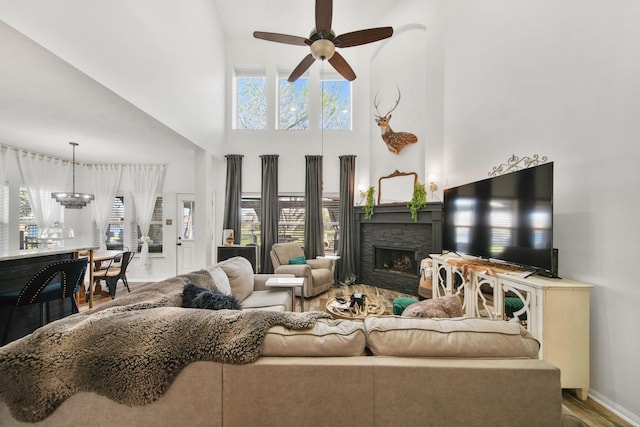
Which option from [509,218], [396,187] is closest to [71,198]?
[396,187]

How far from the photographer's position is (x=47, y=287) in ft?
8.22

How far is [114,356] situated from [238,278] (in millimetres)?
1744

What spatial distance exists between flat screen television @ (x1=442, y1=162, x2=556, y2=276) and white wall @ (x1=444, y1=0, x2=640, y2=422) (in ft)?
0.80

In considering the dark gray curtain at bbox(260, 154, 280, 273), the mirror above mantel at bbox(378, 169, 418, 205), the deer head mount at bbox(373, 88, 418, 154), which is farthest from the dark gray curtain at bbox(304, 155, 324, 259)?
the deer head mount at bbox(373, 88, 418, 154)

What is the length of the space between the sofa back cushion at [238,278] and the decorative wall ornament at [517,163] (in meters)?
3.09

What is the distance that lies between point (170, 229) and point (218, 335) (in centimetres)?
506

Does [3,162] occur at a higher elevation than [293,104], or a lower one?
lower

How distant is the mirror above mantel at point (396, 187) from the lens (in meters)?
4.56

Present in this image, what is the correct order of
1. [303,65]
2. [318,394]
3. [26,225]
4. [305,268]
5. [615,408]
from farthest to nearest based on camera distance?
1. [26,225]
2. [305,268]
3. [303,65]
4. [615,408]
5. [318,394]

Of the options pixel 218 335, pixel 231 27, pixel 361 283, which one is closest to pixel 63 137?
pixel 231 27

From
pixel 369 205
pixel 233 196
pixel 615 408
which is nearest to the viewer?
pixel 615 408

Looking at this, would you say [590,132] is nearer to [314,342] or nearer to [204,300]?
[314,342]

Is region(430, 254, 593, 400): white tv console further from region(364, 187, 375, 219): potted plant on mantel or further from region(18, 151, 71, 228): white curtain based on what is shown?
region(18, 151, 71, 228): white curtain

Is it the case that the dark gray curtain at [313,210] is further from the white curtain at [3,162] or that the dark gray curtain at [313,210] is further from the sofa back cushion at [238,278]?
the white curtain at [3,162]
